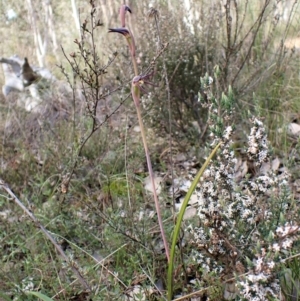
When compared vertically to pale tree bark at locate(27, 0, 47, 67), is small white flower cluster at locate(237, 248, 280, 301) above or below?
above

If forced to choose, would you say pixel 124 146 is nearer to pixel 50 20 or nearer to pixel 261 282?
pixel 261 282

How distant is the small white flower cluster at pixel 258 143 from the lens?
1.22 m

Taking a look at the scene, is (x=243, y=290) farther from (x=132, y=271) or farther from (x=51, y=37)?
(x=51, y=37)

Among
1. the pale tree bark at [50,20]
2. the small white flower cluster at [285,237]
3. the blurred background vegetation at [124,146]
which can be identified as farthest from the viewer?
the pale tree bark at [50,20]

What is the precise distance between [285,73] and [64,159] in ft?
4.90

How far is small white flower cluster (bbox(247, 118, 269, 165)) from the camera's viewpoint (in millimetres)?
1215

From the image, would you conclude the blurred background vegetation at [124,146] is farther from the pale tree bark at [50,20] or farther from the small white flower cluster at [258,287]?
the pale tree bark at [50,20]

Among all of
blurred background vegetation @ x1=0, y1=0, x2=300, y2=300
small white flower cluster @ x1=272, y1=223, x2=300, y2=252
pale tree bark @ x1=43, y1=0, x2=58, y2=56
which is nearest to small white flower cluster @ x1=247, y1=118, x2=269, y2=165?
small white flower cluster @ x1=272, y1=223, x2=300, y2=252

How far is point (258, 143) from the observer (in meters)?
1.24

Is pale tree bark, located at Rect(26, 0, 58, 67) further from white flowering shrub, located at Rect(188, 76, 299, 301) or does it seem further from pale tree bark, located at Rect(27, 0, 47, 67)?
white flowering shrub, located at Rect(188, 76, 299, 301)

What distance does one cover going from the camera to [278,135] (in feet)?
8.32

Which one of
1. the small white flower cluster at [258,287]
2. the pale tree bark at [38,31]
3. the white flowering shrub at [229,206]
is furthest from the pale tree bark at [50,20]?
the small white flower cluster at [258,287]

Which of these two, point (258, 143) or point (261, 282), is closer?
point (261, 282)

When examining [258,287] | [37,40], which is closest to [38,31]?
[37,40]
